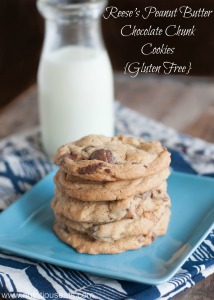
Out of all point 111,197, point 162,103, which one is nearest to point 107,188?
point 111,197

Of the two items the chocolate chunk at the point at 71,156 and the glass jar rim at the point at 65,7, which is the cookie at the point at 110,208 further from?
the glass jar rim at the point at 65,7

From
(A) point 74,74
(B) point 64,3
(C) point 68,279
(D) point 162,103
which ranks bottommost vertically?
(D) point 162,103

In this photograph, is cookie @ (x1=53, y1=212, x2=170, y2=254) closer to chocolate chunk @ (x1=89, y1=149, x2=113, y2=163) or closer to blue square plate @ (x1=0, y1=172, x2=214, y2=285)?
blue square plate @ (x1=0, y1=172, x2=214, y2=285)

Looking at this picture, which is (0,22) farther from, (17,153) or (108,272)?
(108,272)

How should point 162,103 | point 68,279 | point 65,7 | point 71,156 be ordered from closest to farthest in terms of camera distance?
1. point 68,279
2. point 71,156
3. point 65,7
4. point 162,103

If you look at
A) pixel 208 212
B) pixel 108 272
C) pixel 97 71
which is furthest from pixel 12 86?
pixel 108 272

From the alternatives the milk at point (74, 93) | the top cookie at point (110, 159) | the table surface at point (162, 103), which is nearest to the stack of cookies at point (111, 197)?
the top cookie at point (110, 159)

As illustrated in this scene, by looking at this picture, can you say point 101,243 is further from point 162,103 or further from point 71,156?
point 162,103

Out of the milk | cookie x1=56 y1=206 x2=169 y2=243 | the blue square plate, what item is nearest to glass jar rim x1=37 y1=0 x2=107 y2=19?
the milk
